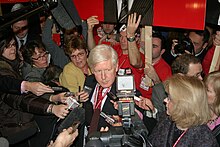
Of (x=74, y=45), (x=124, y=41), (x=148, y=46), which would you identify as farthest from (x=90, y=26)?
(x=148, y=46)

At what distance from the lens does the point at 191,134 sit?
185 cm

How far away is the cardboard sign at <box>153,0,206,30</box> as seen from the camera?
7.68 feet

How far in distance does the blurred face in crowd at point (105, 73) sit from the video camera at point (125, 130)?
0.50 meters

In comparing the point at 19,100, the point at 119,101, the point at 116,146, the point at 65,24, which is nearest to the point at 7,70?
the point at 19,100

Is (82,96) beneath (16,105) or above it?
above

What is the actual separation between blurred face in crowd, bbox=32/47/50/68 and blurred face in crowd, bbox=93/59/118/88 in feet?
3.23

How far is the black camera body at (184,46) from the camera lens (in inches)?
134

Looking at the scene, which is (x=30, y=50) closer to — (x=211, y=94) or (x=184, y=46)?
(x=184, y=46)

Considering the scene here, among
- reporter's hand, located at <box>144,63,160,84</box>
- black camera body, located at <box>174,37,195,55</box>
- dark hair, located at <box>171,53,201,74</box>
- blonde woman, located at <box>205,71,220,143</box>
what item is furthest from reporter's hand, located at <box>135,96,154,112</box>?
black camera body, located at <box>174,37,195,55</box>

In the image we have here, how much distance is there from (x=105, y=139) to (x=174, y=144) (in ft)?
1.83

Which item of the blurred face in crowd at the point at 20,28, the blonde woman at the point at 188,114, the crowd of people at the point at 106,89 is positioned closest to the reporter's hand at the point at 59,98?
the crowd of people at the point at 106,89

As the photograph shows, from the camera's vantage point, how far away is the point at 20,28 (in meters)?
4.32

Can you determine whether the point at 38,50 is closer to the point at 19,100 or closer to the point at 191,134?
the point at 19,100

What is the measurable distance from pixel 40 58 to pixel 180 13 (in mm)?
1492
